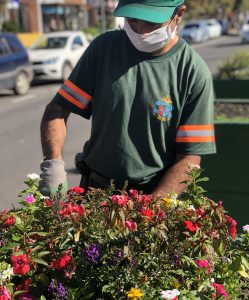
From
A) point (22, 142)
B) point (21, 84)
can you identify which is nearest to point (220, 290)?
point (22, 142)

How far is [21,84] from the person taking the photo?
1628cm

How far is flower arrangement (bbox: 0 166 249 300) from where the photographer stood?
1.59 meters

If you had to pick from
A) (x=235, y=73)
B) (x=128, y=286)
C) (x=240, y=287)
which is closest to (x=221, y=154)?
(x=240, y=287)

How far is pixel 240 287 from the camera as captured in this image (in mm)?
1798

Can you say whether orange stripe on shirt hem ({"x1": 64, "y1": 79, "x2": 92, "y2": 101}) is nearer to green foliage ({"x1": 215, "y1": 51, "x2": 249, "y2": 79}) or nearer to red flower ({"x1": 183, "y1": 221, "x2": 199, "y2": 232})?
red flower ({"x1": 183, "y1": 221, "x2": 199, "y2": 232})

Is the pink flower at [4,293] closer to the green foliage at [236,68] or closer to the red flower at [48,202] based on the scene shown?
the red flower at [48,202]

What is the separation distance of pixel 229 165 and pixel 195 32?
4192cm

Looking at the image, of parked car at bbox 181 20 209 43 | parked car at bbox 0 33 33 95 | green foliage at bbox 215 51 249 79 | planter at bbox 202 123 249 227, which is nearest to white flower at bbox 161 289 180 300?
planter at bbox 202 123 249 227

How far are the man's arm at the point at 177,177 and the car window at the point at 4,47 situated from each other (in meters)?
13.7

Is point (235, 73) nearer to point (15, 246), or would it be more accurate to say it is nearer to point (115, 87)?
point (115, 87)

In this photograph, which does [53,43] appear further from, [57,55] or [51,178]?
[51,178]

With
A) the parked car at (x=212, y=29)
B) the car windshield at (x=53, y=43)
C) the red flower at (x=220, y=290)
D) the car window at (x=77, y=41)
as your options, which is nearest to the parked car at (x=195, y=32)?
the parked car at (x=212, y=29)

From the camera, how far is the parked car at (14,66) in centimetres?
1528

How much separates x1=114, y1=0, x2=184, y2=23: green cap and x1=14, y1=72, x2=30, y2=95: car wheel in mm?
14014
